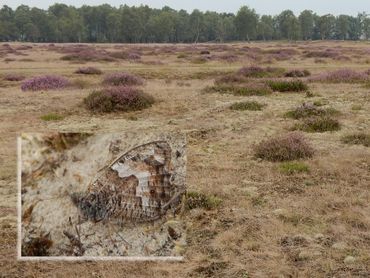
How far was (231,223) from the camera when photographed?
795 centimetres

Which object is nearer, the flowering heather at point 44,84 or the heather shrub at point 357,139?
the heather shrub at point 357,139

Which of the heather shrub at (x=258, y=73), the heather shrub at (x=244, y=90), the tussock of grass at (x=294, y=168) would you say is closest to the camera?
the tussock of grass at (x=294, y=168)

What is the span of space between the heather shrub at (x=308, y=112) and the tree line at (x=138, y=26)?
11228cm

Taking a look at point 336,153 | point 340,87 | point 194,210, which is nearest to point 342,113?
point 336,153

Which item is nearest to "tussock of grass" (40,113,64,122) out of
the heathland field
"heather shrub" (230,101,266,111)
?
the heathland field

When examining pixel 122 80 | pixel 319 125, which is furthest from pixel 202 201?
pixel 122 80

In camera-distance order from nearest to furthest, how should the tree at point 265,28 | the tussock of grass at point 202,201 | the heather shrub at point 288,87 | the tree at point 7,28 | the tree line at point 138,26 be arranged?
the tussock of grass at point 202,201
the heather shrub at point 288,87
the tree line at point 138,26
the tree at point 7,28
the tree at point 265,28

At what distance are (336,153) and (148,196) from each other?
7.95 metres

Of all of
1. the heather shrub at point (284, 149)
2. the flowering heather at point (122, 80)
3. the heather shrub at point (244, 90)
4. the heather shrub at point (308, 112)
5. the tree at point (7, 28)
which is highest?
the tree at point (7, 28)

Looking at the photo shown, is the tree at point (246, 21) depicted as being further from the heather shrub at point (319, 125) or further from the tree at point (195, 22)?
the heather shrub at point (319, 125)

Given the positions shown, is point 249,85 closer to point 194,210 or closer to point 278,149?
point 278,149

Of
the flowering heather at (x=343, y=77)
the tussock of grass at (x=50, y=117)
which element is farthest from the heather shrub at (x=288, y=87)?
the tussock of grass at (x=50, y=117)

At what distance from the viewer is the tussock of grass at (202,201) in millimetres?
8602

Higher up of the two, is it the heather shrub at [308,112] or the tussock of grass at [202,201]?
the heather shrub at [308,112]
